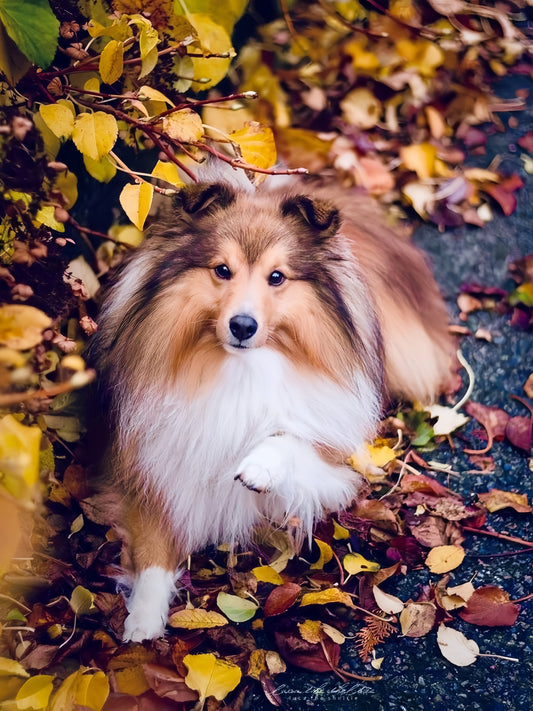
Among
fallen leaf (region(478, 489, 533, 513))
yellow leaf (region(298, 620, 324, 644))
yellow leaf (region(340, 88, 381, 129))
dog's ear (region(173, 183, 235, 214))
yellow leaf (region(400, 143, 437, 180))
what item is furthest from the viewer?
yellow leaf (region(340, 88, 381, 129))

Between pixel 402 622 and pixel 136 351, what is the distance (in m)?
1.02

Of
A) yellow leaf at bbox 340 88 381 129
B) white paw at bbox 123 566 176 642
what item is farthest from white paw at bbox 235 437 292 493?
yellow leaf at bbox 340 88 381 129

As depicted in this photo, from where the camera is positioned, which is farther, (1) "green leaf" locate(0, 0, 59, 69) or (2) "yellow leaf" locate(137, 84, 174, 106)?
(2) "yellow leaf" locate(137, 84, 174, 106)

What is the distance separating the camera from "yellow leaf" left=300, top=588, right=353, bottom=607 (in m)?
1.86

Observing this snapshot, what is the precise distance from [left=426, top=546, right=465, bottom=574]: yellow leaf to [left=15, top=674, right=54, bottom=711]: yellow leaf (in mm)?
1076

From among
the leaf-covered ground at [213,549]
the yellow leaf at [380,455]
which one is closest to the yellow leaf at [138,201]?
the leaf-covered ground at [213,549]

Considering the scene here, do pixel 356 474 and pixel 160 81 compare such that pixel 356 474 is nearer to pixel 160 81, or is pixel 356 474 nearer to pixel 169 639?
pixel 169 639

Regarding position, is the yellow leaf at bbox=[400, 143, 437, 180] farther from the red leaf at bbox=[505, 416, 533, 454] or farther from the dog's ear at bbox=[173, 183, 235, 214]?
the dog's ear at bbox=[173, 183, 235, 214]

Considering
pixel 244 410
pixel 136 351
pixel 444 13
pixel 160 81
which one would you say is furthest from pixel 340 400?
pixel 444 13

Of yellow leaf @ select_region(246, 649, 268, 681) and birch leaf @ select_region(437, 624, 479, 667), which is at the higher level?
birch leaf @ select_region(437, 624, 479, 667)

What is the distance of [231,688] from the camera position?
165 cm

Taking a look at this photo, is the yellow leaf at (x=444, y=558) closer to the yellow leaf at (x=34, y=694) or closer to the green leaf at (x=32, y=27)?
the yellow leaf at (x=34, y=694)

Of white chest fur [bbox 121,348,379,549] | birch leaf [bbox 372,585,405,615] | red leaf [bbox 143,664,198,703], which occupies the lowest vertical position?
red leaf [bbox 143,664,198,703]

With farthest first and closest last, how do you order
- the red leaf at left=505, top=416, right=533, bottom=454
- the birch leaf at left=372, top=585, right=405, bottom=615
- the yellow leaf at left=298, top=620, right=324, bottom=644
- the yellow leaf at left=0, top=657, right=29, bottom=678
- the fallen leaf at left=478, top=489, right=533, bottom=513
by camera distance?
the red leaf at left=505, top=416, right=533, bottom=454
the fallen leaf at left=478, top=489, right=533, bottom=513
the birch leaf at left=372, top=585, right=405, bottom=615
the yellow leaf at left=298, top=620, right=324, bottom=644
the yellow leaf at left=0, top=657, right=29, bottom=678
